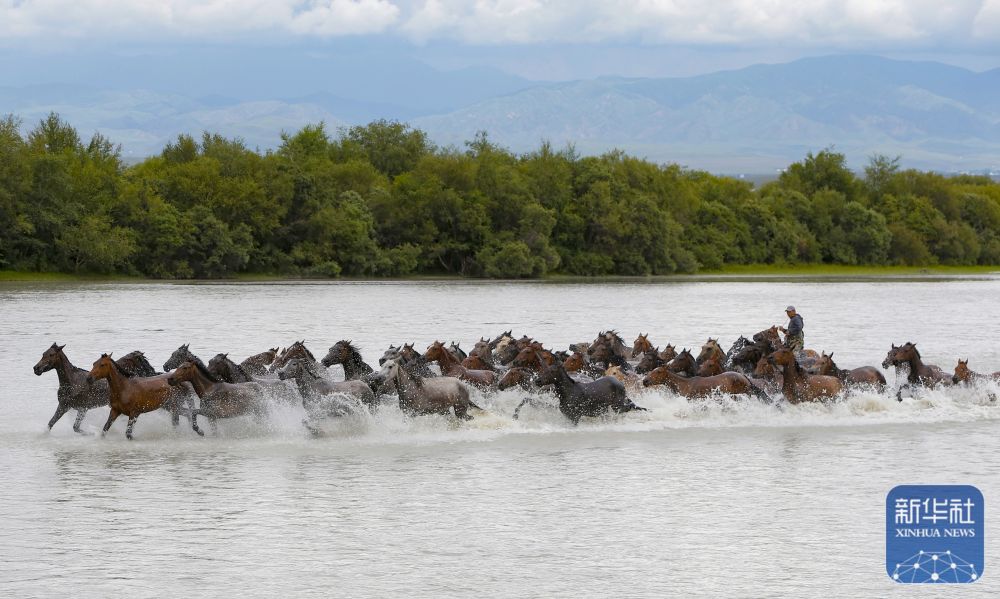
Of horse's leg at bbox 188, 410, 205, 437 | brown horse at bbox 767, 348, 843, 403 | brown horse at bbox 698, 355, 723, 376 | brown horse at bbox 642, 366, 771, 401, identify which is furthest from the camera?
brown horse at bbox 698, 355, 723, 376

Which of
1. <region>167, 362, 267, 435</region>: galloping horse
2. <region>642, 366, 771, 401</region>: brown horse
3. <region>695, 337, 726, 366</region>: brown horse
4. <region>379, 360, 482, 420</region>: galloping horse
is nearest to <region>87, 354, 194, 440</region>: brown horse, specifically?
<region>167, 362, 267, 435</region>: galloping horse

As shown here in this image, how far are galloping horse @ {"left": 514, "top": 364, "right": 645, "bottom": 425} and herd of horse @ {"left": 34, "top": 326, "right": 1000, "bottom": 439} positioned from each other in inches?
0.5

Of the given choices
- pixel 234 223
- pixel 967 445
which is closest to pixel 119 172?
pixel 234 223

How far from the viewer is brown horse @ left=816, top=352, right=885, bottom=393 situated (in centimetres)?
1938

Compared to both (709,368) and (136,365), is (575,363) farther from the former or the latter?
(136,365)

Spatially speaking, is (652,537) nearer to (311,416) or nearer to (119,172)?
(311,416)

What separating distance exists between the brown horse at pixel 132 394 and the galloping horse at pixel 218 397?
0.69 ft

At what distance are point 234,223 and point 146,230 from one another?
5560 mm

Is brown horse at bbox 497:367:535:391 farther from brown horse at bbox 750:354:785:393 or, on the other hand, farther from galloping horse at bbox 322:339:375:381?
brown horse at bbox 750:354:785:393

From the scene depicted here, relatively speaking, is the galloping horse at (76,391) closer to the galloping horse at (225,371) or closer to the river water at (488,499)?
the river water at (488,499)

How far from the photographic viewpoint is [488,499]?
1316 centimetres

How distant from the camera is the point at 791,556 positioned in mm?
10953

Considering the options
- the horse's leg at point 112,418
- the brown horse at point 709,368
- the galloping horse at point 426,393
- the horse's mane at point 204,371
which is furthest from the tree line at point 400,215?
the brown horse at point 709,368

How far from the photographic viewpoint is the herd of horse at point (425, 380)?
639 inches
